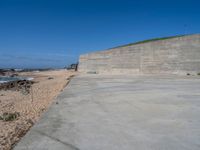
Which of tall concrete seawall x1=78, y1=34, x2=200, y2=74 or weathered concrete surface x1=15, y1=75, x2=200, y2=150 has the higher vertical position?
tall concrete seawall x1=78, y1=34, x2=200, y2=74

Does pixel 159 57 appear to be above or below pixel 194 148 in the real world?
above

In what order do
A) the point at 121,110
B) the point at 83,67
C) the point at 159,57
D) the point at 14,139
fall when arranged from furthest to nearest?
the point at 83,67 → the point at 159,57 → the point at 121,110 → the point at 14,139

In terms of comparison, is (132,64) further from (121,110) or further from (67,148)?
(67,148)

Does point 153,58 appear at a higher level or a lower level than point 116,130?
higher

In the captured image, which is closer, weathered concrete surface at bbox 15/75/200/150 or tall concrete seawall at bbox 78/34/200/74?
weathered concrete surface at bbox 15/75/200/150

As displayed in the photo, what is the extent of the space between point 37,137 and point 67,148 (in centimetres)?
57

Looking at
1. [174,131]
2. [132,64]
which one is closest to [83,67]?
[132,64]

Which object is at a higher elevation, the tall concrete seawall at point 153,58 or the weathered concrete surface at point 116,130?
the tall concrete seawall at point 153,58

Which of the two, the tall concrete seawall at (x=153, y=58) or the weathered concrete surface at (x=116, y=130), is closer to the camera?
the weathered concrete surface at (x=116, y=130)

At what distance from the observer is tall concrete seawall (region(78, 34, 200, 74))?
20938 millimetres

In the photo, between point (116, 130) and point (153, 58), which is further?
point (153, 58)

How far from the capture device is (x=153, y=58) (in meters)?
23.6

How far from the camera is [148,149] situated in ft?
8.61

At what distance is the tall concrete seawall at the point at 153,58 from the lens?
2094 cm
